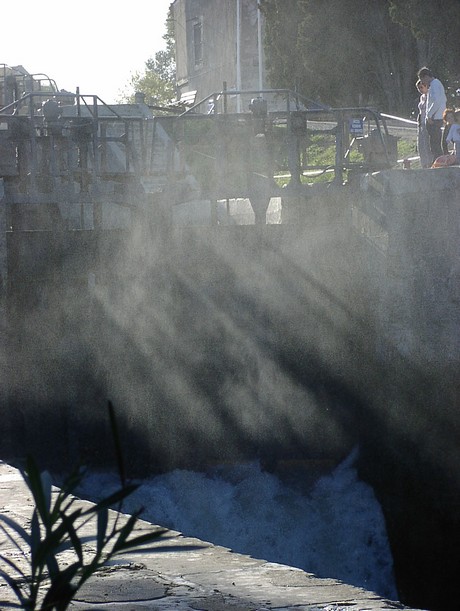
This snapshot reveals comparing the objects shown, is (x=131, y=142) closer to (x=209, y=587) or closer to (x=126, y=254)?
(x=126, y=254)

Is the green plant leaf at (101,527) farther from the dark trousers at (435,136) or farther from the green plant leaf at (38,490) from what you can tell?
the dark trousers at (435,136)

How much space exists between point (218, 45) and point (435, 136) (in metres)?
22.2

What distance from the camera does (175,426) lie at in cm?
1305

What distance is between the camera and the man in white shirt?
39.0 feet

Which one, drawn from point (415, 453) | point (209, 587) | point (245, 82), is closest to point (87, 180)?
point (415, 453)

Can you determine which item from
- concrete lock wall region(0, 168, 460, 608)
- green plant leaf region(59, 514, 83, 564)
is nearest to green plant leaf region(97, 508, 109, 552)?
green plant leaf region(59, 514, 83, 564)

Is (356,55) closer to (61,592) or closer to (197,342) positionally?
(197,342)

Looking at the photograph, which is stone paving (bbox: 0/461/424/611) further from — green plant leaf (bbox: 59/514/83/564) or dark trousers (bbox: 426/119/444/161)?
dark trousers (bbox: 426/119/444/161)

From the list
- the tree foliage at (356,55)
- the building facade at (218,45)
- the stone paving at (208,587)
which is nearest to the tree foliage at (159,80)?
the building facade at (218,45)

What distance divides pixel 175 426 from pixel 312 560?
235cm

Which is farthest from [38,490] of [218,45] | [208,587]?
[218,45]

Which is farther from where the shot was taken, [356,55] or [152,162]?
[356,55]

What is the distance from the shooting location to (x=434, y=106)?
1194cm

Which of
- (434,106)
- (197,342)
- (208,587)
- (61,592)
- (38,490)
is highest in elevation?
(434,106)
